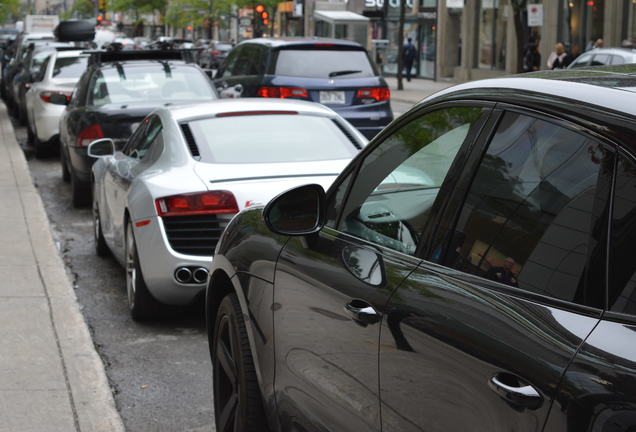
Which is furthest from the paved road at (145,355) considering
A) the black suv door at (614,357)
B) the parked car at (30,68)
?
the parked car at (30,68)

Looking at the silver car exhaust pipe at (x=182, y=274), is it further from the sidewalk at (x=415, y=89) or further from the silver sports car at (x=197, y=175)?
the sidewalk at (x=415, y=89)

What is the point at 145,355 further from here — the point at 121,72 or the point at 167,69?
the point at 121,72

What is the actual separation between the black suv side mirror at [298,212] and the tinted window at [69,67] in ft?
49.2

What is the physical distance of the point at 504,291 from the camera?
2564 millimetres

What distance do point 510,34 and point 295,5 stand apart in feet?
89.6

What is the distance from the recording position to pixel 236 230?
4465 millimetres

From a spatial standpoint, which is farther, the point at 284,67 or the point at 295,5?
the point at 295,5

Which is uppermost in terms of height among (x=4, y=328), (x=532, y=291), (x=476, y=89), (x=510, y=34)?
(x=510, y=34)

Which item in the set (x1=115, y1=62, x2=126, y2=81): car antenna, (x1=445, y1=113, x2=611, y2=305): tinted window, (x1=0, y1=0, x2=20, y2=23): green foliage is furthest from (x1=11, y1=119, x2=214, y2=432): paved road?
(x1=0, y1=0, x2=20, y2=23): green foliage

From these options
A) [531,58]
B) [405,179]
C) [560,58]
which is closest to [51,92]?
[405,179]

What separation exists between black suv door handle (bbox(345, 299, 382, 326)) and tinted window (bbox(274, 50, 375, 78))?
12659 mm

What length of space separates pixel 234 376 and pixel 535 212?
2.02 m

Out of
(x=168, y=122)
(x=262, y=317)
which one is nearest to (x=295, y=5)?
(x=168, y=122)

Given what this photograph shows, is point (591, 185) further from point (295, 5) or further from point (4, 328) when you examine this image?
point (295, 5)
